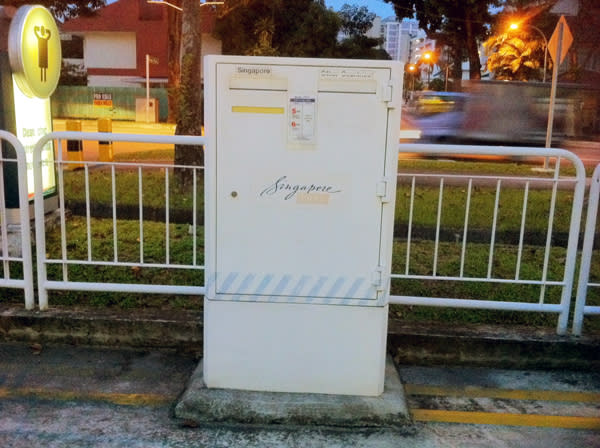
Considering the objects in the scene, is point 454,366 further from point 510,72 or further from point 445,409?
point 510,72

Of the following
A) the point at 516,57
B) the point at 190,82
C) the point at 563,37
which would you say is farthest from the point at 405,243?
the point at 516,57

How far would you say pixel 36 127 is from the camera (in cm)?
598

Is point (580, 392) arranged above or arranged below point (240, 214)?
below

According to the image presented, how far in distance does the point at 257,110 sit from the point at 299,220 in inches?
25.1

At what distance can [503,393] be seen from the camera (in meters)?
3.71

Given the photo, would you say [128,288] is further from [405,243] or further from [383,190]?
[405,243]

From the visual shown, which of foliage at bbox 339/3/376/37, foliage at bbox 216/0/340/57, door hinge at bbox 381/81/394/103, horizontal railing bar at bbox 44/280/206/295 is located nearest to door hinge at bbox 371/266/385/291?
door hinge at bbox 381/81/394/103

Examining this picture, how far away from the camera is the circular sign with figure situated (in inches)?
211

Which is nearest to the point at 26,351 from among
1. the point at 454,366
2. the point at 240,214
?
the point at 240,214

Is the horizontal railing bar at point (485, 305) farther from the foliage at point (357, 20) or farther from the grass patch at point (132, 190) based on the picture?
the foliage at point (357, 20)

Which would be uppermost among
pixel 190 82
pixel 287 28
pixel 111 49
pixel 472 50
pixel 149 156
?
pixel 287 28

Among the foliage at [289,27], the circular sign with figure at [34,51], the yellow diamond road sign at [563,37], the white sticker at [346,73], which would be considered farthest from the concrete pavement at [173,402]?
the foliage at [289,27]

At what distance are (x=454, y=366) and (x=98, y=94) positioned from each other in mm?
36687

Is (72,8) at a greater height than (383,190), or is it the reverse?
(72,8)
